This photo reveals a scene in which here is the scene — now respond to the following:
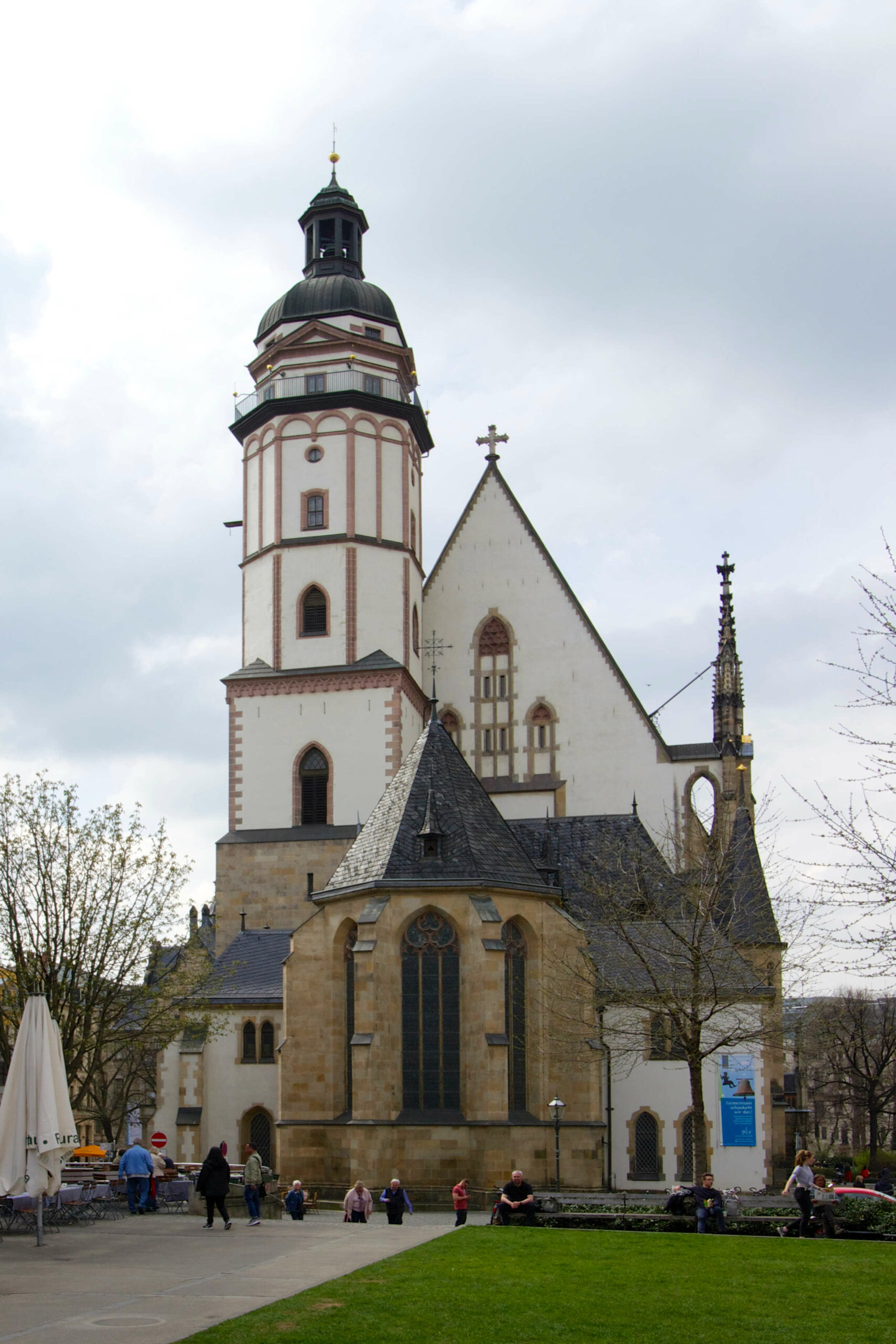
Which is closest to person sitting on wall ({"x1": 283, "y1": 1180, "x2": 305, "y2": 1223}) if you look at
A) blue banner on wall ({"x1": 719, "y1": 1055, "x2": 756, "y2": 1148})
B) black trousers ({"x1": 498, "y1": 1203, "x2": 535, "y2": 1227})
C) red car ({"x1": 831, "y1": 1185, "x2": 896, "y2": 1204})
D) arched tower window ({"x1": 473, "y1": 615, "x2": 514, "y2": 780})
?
black trousers ({"x1": 498, "y1": 1203, "x2": 535, "y2": 1227})

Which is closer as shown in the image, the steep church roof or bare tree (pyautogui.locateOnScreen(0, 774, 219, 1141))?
bare tree (pyautogui.locateOnScreen(0, 774, 219, 1141))

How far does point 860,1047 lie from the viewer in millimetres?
67312

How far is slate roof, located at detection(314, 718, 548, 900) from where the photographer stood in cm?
3272

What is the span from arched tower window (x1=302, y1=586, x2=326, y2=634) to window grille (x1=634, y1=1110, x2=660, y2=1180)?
1857cm

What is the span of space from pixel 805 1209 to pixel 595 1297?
8.36m

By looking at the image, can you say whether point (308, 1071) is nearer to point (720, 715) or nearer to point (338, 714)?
point (338, 714)

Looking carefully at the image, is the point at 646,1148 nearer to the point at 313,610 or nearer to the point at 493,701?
the point at 493,701

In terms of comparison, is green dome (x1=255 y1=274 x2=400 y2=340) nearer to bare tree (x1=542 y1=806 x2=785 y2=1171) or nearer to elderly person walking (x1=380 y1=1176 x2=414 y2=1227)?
bare tree (x1=542 y1=806 x2=785 y2=1171)

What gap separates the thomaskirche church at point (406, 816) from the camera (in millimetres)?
32031

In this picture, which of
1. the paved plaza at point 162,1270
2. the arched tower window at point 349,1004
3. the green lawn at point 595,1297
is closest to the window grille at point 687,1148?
the arched tower window at point 349,1004

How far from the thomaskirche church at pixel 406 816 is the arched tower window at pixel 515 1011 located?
0.23 ft

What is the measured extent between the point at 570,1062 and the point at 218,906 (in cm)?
1578

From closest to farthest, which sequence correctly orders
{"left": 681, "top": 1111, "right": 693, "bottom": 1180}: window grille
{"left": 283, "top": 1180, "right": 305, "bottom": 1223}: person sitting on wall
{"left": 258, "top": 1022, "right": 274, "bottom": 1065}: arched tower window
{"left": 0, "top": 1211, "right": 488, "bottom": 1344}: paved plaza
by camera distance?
{"left": 0, "top": 1211, "right": 488, "bottom": 1344}: paved plaza → {"left": 283, "top": 1180, "right": 305, "bottom": 1223}: person sitting on wall → {"left": 681, "top": 1111, "right": 693, "bottom": 1180}: window grille → {"left": 258, "top": 1022, "right": 274, "bottom": 1065}: arched tower window

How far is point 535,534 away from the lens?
51.5m
